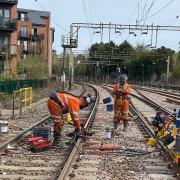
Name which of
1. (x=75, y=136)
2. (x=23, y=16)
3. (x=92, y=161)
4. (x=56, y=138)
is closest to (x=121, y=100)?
(x=75, y=136)

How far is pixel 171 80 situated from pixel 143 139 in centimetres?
9096

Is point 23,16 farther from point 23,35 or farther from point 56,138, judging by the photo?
point 56,138

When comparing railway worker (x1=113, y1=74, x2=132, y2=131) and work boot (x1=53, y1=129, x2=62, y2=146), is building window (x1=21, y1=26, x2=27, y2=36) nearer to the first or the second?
railway worker (x1=113, y1=74, x2=132, y2=131)

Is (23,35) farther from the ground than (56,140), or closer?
farther from the ground

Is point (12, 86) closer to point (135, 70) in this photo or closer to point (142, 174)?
point (142, 174)

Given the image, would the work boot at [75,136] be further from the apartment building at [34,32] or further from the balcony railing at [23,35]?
the balcony railing at [23,35]

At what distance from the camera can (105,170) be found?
9.40 m

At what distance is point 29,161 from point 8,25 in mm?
53297

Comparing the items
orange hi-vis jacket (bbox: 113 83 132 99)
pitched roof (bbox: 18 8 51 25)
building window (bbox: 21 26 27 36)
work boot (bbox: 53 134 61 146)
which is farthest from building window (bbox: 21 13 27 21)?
work boot (bbox: 53 134 61 146)

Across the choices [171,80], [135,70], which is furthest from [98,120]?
[135,70]

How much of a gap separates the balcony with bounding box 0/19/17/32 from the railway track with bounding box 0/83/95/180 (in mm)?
49651

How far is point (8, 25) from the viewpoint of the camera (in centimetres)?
6188

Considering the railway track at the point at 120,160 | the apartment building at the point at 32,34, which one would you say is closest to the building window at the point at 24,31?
the apartment building at the point at 32,34

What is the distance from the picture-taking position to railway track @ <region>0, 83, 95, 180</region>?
8.88 m
